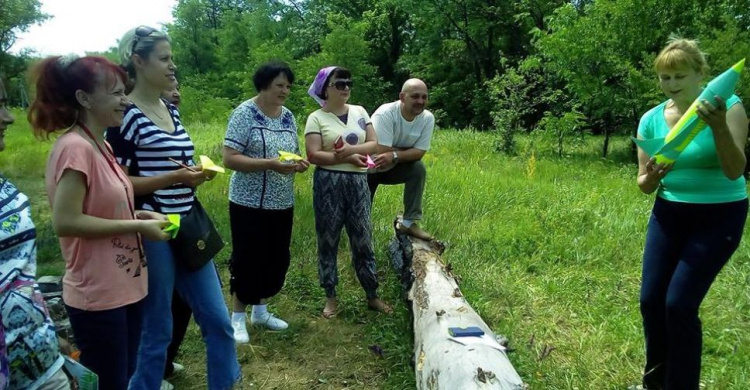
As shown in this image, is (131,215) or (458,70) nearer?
(131,215)

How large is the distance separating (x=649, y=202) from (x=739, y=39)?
511 centimetres

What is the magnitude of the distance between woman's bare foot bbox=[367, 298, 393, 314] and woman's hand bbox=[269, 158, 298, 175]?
1431 mm

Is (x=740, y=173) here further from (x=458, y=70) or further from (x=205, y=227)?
(x=458, y=70)

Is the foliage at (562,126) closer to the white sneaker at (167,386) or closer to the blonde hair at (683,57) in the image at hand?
the blonde hair at (683,57)

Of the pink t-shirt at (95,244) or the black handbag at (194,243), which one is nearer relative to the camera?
the pink t-shirt at (95,244)

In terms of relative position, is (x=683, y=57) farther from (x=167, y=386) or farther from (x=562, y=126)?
(x=562, y=126)

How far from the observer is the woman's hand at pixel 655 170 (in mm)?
2584

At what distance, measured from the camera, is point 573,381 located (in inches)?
124

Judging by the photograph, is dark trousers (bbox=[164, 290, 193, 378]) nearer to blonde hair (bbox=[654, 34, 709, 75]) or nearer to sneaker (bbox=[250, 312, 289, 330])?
sneaker (bbox=[250, 312, 289, 330])

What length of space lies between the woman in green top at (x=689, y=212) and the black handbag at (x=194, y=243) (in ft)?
7.32

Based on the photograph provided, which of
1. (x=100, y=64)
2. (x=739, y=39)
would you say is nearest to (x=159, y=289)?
(x=100, y=64)

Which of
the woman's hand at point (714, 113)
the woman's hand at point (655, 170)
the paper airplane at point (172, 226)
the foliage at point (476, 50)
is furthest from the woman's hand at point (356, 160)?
the foliage at point (476, 50)

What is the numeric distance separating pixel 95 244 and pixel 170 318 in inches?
27.7

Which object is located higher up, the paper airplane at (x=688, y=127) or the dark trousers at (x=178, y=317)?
the paper airplane at (x=688, y=127)
